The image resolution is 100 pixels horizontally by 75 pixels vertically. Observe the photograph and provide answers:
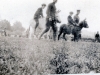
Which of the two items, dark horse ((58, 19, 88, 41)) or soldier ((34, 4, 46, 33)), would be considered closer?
soldier ((34, 4, 46, 33))

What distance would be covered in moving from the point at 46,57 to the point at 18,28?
592 mm

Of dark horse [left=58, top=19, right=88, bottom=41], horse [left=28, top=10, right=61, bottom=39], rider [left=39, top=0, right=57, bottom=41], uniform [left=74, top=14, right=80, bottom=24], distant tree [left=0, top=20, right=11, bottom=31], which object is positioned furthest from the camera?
uniform [left=74, top=14, right=80, bottom=24]

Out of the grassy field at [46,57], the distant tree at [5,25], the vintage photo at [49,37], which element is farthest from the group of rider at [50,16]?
the distant tree at [5,25]

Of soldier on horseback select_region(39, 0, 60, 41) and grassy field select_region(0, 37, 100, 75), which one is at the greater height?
soldier on horseback select_region(39, 0, 60, 41)

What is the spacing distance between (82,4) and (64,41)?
2.16 ft

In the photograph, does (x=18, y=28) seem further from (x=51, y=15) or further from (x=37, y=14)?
(x=51, y=15)

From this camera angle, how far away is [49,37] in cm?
299

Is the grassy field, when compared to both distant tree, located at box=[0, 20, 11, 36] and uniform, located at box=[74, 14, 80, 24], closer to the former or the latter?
distant tree, located at box=[0, 20, 11, 36]

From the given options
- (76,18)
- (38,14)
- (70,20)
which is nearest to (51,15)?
(38,14)

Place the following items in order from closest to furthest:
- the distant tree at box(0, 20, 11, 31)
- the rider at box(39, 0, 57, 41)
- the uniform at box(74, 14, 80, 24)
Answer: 1. the distant tree at box(0, 20, 11, 31)
2. the rider at box(39, 0, 57, 41)
3. the uniform at box(74, 14, 80, 24)

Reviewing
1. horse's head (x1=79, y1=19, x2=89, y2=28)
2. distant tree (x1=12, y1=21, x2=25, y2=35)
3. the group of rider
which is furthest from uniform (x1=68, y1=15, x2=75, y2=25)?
distant tree (x1=12, y1=21, x2=25, y2=35)

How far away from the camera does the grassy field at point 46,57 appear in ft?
8.62

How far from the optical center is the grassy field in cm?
263

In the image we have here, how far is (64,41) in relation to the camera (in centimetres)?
314
